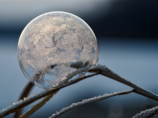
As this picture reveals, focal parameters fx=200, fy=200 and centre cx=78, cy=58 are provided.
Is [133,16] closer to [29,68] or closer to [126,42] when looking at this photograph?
[126,42]

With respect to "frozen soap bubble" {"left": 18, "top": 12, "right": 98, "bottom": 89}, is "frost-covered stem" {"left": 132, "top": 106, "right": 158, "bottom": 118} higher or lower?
lower

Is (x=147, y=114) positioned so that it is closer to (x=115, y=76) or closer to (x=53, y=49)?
(x=115, y=76)

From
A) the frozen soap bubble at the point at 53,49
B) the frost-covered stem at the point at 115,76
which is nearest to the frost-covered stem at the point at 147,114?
the frost-covered stem at the point at 115,76

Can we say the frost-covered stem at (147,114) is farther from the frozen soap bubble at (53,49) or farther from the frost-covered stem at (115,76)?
the frozen soap bubble at (53,49)

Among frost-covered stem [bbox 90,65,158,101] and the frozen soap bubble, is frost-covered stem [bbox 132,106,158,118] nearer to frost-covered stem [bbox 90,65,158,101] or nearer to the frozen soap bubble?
frost-covered stem [bbox 90,65,158,101]

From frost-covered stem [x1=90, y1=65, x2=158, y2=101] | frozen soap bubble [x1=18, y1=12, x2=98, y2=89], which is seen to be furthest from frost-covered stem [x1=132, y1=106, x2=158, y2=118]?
frozen soap bubble [x1=18, y1=12, x2=98, y2=89]

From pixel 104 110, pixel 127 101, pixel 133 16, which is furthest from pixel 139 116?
pixel 133 16

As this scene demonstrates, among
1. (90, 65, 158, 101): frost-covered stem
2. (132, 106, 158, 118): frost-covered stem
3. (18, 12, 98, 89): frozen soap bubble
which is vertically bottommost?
(132, 106, 158, 118): frost-covered stem

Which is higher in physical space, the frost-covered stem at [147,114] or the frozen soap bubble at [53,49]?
the frozen soap bubble at [53,49]
